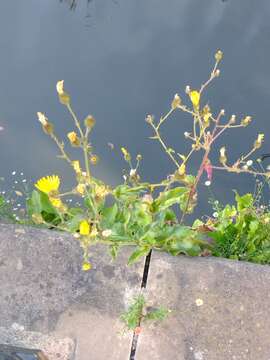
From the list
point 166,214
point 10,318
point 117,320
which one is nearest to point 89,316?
point 117,320

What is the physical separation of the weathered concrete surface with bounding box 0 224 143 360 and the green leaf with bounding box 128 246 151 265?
4cm

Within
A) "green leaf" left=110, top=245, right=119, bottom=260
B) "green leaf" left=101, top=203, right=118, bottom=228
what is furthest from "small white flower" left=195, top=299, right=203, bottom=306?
"green leaf" left=101, top=203, right=118, bottom=228

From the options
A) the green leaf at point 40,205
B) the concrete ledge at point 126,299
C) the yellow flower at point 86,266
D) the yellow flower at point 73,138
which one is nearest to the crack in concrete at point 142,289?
the concrete ledge at point 126,299

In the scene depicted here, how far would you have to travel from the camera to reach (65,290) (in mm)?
2426

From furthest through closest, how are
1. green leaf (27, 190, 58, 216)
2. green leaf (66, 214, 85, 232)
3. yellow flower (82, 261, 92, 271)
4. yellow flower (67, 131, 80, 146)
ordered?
green leaf (27, 190, 58, 216)
green leaf (66, 214, 85, 232)
yellow flower (82, 261, 92, 271)
yellow flower (67, 131, 80, 146)

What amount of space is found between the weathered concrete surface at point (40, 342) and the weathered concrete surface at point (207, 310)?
0.27 m

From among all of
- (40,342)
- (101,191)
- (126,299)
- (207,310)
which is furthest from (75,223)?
(207,310)

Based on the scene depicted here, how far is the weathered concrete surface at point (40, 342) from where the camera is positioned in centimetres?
231

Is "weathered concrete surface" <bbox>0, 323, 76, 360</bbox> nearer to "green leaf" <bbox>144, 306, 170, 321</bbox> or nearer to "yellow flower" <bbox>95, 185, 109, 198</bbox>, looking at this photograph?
"green leaf" <bbox>144, 306, 170, 321</bbox>

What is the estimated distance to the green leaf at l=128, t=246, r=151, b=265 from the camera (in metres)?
2.45

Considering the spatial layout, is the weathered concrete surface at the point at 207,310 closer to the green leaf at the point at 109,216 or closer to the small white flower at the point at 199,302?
the small white flower at the point at 199,302

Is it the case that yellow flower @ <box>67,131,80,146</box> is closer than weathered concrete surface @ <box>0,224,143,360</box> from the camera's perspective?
Yes

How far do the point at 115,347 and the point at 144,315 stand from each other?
0.16 metres

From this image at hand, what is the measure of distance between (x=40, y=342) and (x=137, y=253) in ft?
1.64
